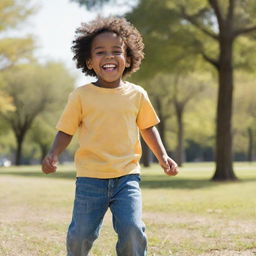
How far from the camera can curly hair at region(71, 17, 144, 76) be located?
424 centimetres

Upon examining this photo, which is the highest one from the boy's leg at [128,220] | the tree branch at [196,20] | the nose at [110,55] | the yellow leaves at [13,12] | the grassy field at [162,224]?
the yellow leaves at [13,12]

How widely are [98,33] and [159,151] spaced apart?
3.20ft

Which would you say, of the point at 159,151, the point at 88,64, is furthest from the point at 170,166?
the point at 88,64

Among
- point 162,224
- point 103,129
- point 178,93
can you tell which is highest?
point 178,93

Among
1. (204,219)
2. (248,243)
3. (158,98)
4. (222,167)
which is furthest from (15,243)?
(158,98)

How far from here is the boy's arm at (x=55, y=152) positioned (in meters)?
3.81

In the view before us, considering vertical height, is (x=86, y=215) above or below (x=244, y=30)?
below

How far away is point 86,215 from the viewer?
387 centimetres

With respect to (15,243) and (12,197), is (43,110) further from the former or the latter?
(15,243)

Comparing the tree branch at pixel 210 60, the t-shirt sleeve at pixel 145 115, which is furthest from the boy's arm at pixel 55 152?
the tree branch at pixel 210 60

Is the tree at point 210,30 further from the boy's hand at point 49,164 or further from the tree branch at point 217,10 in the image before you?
the boy's hand at point 49,164

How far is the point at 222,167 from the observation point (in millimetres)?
19438

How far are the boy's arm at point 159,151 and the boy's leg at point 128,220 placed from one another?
32cm

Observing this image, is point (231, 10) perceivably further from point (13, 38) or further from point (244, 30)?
point (13, 38)
